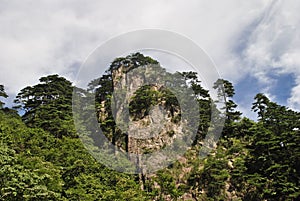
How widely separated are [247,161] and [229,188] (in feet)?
6.81

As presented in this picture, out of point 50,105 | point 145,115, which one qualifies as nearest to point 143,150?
point 145,115

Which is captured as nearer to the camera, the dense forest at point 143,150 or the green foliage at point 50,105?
the dense forest at point 143,150

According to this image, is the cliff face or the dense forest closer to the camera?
the dense forest

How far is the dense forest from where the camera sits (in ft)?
Result: 41.1

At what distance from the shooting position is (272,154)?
722 inches

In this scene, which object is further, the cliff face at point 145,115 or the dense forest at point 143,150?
the cliff face at point 145,115

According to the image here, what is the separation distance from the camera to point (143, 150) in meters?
22.6

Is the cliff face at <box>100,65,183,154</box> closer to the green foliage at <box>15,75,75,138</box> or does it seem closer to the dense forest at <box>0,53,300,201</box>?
the dense forest at <box>0,53,300,201</box>

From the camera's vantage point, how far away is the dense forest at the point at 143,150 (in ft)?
41.1

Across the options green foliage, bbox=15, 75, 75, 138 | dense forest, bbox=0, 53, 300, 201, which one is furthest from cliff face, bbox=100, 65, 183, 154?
green foliage, bbox=15, 75, 75, 138

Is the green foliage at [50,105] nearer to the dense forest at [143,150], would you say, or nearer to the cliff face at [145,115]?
the dense forest at [143,150]

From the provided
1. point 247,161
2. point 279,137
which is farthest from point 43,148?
point 279,137

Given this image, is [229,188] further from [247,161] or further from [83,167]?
[83,167]

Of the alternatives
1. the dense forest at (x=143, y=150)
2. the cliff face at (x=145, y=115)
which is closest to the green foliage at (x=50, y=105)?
the dense forest at (x=143, y=150)
